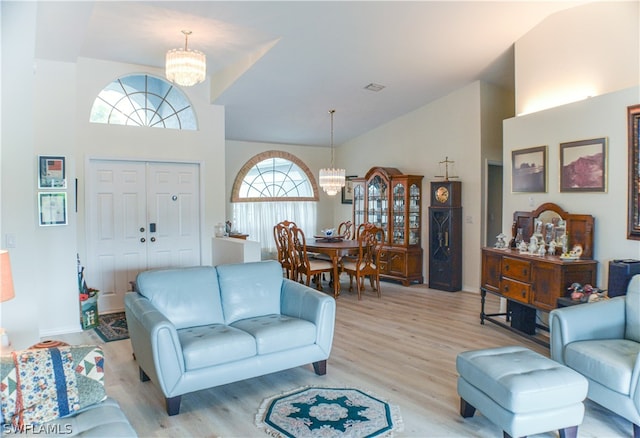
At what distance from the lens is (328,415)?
274 cm

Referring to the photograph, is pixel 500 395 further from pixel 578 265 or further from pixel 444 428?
pixel 578 265

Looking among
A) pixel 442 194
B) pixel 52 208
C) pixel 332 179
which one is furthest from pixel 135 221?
pixel 442 194

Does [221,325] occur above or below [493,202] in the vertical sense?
below

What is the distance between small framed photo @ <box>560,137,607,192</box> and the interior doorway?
102 inches

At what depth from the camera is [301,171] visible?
8.67 m

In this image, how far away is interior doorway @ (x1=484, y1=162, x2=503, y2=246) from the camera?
694cm

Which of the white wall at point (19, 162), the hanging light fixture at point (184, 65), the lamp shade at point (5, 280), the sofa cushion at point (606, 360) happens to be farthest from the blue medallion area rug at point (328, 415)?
the hanging light fixture at point (184, 65)

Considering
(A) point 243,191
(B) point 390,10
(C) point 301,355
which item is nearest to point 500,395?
(C) point 301,355

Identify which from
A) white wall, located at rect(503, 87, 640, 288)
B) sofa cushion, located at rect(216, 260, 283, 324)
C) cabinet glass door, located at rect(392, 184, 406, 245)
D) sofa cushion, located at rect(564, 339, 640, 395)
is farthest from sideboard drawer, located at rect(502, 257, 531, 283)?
cabinet glass door, located at rect(392, 184, 406, 245)

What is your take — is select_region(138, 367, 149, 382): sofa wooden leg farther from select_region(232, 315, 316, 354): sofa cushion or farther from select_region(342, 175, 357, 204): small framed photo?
select_region(342, 175, 357, 204): small framed photo

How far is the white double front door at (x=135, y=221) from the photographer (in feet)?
16.9

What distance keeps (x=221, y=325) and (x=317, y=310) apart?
30.0 inches

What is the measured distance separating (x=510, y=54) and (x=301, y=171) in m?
4.44

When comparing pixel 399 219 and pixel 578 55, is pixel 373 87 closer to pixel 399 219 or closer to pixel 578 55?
pixel 399 219
